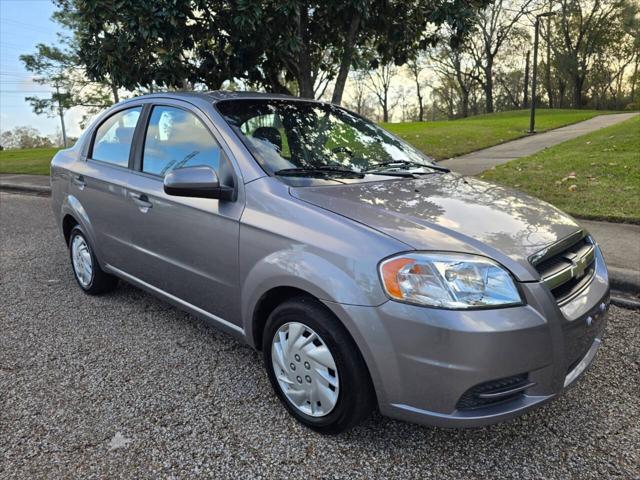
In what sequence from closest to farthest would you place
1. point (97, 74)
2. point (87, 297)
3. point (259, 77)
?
point (87, 297), point (97, 74), point (259, 77)

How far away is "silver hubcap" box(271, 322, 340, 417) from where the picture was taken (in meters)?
2.25

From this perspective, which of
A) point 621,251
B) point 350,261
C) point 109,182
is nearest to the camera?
point 350,261

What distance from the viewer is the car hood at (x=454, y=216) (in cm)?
209

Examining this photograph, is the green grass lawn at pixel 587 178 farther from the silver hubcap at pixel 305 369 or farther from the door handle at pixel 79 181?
the door handle at pixel 79 181

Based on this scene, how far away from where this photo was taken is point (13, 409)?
2631mm

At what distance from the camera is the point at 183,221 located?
295cm

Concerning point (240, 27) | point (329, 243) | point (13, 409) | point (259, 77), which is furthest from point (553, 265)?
point (259, 77)

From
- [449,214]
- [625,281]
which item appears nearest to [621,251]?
[625,281]

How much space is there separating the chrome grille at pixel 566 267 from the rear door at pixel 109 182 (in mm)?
2658

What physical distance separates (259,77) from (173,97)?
383 cm

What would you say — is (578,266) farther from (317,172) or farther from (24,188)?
(24,188)

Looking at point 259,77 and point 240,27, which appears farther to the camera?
point 259,77

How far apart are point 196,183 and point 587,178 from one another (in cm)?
704

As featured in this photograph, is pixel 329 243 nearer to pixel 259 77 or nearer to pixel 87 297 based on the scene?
pixel 87 297
